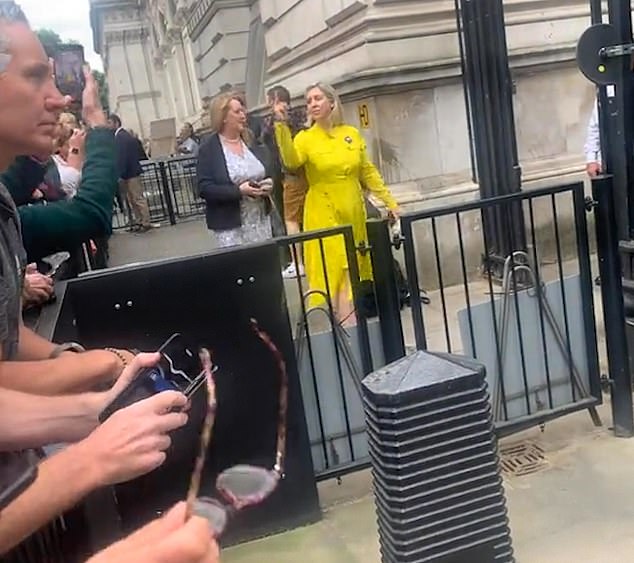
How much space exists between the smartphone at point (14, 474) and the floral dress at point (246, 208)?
4313 mm

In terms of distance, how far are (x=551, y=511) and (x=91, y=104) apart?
2.63 m

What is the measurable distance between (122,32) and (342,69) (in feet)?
140

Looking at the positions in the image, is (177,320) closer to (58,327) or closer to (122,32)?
(58,327)

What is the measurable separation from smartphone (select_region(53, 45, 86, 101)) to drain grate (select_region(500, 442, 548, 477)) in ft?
9.08

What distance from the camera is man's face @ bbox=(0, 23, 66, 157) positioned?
64.5 inches

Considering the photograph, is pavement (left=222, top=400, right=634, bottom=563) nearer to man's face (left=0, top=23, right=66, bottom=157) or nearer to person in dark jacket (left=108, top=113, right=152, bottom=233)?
man's face (left=0, top=23, right=66, bottom=157)

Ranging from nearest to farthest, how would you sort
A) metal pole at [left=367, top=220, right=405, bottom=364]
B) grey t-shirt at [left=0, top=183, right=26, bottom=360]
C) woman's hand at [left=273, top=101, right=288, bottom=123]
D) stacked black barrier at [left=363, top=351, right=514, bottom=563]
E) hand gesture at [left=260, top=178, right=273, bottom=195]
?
grey t-shirt at [left=0, top=183, right=26, bottom=360], stacked black barrier at [left=363, top=351, right=514, bottom=563], metal pole at [left=367, top=220, right=405, bottom=364], hand gesture at [left=260, top=178, right=273, bottom=195], woman's hand at [left=273, top=101, right=288, bottom=123]

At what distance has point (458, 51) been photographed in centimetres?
782

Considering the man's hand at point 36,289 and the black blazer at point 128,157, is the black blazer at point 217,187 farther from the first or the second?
the black blazer at point 128,157

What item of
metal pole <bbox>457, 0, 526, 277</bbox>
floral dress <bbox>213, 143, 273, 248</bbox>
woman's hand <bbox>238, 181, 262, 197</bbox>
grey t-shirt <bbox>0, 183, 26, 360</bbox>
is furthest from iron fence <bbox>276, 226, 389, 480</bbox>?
metal pole <bbox>457, 0, 526, 277</bbox>

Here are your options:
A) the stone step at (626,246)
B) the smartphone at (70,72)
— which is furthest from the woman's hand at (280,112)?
the smartphone at (70,72)

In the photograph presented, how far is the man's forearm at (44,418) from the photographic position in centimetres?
150

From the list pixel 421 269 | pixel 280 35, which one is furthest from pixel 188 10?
pixel 421 269

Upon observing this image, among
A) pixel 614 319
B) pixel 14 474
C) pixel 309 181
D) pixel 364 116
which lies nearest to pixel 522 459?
pixel 614 319
